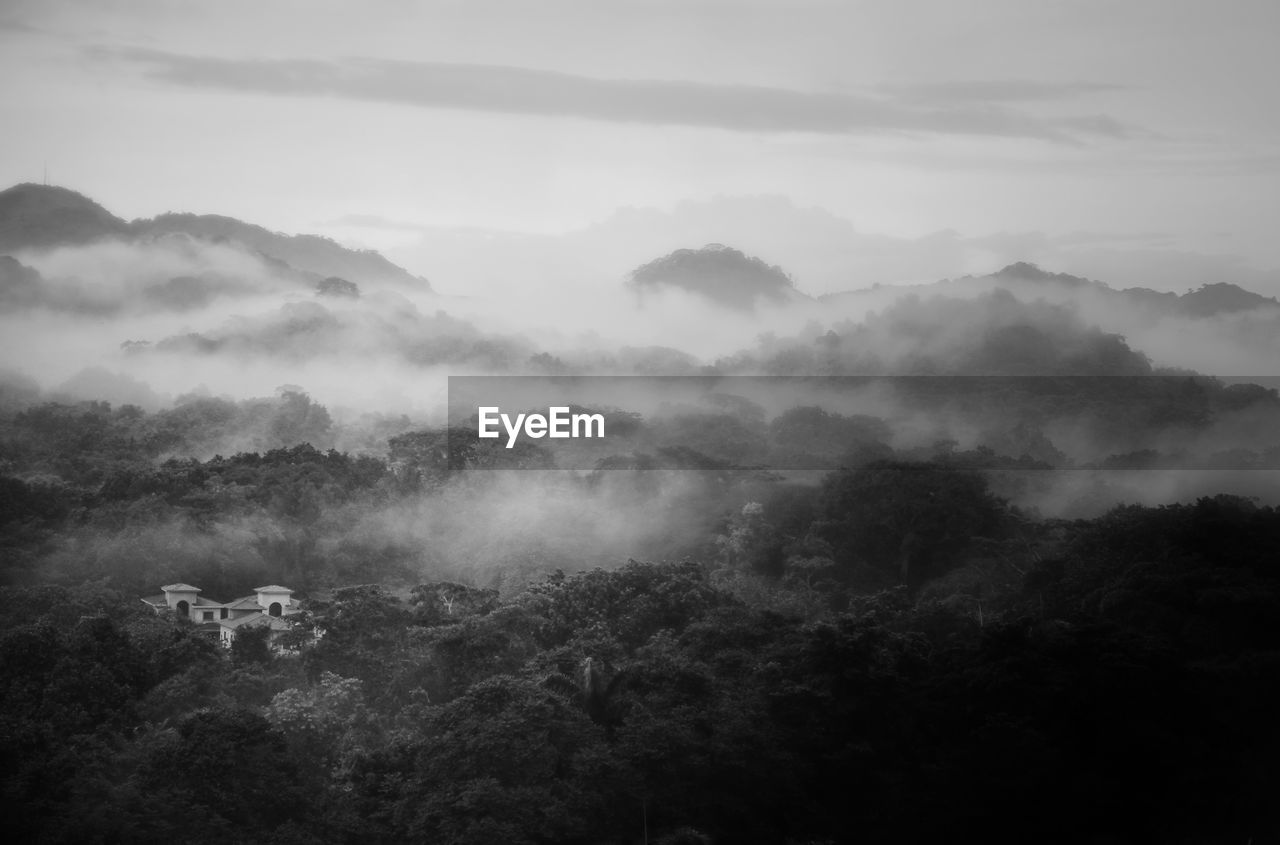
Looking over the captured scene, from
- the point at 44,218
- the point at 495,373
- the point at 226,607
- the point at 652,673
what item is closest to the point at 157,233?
the point at 44,218

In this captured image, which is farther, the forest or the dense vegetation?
the forest

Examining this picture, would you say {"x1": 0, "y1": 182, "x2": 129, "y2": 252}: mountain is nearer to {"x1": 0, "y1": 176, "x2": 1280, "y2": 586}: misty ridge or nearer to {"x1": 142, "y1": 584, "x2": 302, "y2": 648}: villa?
{"x1": 0, "y1": 176, "x2": 1280, "y2": 586}: misty ridge

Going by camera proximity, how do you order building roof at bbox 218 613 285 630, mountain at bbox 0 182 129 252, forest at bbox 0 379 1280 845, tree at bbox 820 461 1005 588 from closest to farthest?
forest at bbox 0 379 1280 845 < building roof at bbox 218 613 285 630 < tree at bbox 820 461 1005 588 < mountain at bbox 0 182 129 252

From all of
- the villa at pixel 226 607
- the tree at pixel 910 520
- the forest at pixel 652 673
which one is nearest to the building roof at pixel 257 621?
the villa at pixel 226 607

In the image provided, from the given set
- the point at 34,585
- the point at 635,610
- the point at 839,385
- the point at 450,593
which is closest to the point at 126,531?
the point at 34,585

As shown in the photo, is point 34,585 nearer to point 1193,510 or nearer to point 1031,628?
point 1031,628

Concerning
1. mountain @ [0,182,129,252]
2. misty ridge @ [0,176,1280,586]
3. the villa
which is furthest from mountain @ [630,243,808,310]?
the villa
